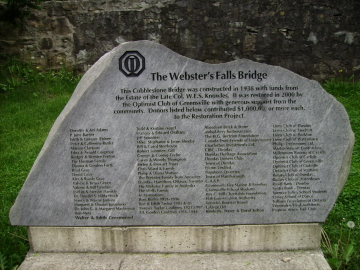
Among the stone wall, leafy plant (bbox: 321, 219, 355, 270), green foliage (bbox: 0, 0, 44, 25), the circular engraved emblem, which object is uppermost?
green foliage (bbox: 0, 0, 44, 25)

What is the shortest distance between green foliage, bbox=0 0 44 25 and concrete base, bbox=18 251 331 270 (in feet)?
20.6

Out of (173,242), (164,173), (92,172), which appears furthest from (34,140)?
(173,242)

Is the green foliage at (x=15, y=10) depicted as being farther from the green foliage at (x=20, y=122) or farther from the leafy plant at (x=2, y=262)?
the leafy plant at (x=2, y=262)

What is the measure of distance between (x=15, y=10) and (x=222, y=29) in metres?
4.44

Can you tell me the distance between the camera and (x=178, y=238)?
11.7 feet

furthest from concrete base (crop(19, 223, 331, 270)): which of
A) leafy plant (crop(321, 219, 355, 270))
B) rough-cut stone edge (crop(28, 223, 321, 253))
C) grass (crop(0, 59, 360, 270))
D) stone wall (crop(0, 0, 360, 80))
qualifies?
stone wall (crop(0, 0, 360, 80))

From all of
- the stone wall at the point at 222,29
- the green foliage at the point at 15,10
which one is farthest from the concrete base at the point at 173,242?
the green foliage at the point at 15,10

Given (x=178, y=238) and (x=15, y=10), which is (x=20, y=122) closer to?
(x=15, y=10)

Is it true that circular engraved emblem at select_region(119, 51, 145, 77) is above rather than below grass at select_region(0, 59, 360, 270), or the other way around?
above

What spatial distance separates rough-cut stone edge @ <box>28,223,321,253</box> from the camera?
3555 mm

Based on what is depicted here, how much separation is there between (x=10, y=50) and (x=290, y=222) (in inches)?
304

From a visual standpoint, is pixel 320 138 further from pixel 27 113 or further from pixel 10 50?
pixel 10 50

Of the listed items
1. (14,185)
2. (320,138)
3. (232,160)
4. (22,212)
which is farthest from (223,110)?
(14,185)

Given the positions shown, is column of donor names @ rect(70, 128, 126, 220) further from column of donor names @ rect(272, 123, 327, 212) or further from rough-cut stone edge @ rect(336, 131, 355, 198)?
rough-cut stone edge @ rect(336, 131, 355, 198)
